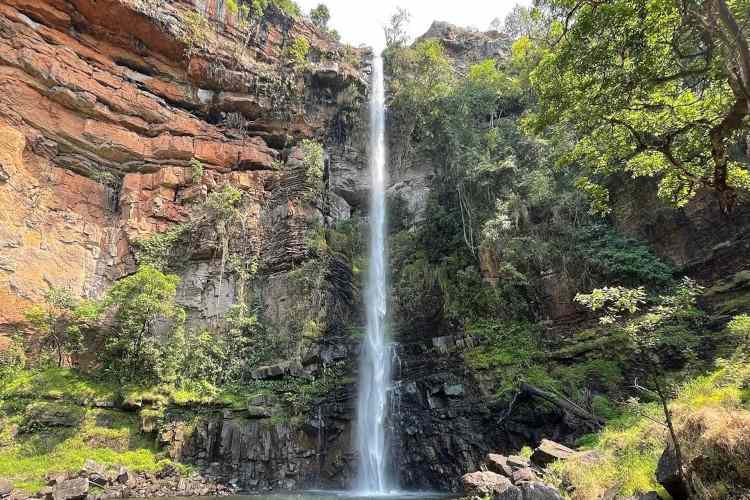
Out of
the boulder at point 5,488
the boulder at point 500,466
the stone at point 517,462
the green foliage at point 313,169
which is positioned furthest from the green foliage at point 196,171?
the stone at point 517,462

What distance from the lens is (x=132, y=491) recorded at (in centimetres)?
1323

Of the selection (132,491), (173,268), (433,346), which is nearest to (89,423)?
(132,491)

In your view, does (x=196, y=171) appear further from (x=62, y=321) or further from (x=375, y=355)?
(x=375, y=355)

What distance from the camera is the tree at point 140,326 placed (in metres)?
16.9

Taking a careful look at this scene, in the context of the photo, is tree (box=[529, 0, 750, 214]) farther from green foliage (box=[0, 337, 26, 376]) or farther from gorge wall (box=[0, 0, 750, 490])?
green foliage (box=[0, 337, 26, 376])

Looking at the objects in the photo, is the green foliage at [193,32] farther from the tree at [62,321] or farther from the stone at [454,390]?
the stone at [454,390]

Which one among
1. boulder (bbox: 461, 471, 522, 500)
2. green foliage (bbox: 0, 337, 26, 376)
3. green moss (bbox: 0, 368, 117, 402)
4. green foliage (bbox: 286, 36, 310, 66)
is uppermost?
green foliage (bbox: 286, 36, 310, 66)

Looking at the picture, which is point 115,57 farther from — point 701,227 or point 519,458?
point 701,227

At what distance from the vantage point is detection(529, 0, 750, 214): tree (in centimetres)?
689

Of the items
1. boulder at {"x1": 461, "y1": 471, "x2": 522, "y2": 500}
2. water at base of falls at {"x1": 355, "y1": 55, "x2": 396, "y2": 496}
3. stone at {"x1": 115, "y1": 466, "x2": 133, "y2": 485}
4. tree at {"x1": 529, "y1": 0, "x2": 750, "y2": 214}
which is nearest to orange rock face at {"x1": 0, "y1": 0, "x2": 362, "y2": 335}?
water at base of falls at {"x1": 355, "y1": 55, "x2": 396, "y2": 496}

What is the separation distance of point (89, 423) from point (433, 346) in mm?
12785

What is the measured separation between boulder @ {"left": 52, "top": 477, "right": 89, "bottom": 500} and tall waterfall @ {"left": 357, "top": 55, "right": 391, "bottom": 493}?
8304mm

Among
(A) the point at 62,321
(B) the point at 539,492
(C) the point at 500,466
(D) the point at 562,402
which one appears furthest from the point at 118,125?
(B) the point at 539,492

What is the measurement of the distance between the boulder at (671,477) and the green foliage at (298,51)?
91.2 ft
